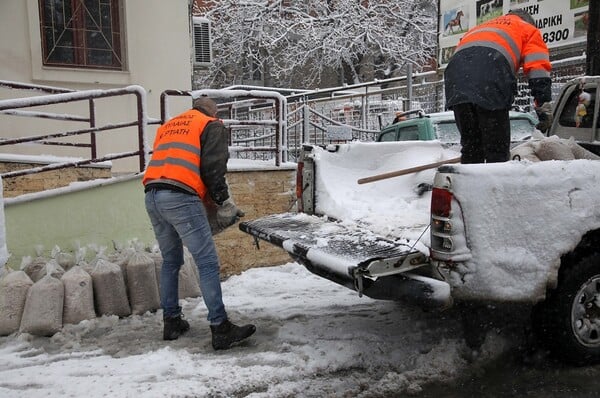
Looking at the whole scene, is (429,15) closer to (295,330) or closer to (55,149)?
(55,149)

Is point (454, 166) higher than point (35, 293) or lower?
higher

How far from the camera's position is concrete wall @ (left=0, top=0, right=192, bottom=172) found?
8109 mm

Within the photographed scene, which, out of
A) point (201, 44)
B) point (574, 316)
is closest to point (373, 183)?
point (574, 316)

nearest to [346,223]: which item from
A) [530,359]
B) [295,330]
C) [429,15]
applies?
[295,330]

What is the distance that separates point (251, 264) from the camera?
21.1 ft

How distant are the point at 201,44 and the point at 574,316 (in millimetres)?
9275

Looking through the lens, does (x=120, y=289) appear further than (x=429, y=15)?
No

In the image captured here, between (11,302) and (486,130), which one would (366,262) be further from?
(11,302)

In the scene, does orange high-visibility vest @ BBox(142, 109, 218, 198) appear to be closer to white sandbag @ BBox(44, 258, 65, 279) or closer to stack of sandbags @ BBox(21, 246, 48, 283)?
white sandbag @ BBox(44, 258, 65, 279)

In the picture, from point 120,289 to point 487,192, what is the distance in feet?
10.5

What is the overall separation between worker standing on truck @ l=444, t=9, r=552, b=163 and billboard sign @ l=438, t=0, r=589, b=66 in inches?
243

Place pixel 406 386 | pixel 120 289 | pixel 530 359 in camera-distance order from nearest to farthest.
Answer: pixel 406 386, pixel 530 359, pixel 120 289

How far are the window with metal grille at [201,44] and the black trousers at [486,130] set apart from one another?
778 cm

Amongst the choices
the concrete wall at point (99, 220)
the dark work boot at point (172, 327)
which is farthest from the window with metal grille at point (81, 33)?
the dark work boot at point (172, 327)
